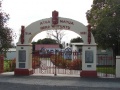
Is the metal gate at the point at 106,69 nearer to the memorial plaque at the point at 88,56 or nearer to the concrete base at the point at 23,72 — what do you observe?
the memorial plaque at the point at 88,56

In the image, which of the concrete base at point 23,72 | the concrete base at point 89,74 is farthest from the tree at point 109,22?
the concrete base at point 23,72

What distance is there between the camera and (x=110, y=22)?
29.6 meters

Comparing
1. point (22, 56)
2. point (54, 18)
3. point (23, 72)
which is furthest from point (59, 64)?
point (54, 18)

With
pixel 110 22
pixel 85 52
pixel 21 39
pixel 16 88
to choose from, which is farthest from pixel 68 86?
pixel 110 22

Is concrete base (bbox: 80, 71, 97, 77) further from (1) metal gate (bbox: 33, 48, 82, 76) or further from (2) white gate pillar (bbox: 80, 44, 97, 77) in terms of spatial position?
(1) metal gate (bbox: 33, 48, 82, 76)

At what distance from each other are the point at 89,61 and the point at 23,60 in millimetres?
5124

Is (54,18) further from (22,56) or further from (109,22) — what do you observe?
(109,22)

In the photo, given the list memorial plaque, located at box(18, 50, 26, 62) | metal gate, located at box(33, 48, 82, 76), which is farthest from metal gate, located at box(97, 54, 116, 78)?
memorial plaque, located at box(18, 50, 26, 62)

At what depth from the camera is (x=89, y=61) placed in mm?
23453

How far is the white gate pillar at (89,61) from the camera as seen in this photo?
2330 cm

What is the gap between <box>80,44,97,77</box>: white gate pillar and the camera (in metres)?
23.3

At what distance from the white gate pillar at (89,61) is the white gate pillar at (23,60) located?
423 centimetres

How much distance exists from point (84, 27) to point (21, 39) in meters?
4.99

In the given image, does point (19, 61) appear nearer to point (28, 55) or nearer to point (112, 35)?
point (28, 55)
